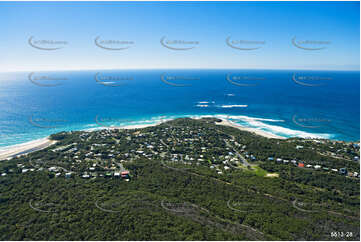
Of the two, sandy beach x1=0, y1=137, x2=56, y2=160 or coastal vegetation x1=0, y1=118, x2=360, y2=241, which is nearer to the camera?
coastal vegetation x1=0, y1=118, x2=360, y2=241

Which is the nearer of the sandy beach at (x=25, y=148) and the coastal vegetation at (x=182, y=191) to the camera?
the coastal vegetation at (x=182, y=191)

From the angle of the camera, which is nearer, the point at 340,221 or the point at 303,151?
the point at 340,221

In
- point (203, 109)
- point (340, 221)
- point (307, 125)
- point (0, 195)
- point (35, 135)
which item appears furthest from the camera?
point (203, 109)

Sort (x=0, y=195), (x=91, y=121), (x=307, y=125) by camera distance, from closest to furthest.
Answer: (x=0, y=195)
(x=307, y=125)
(x=91, y=121)

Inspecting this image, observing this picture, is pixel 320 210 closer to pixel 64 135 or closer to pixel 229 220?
pixel 229 220

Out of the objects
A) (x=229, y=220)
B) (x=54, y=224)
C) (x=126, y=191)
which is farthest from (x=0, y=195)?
(x=229, y=220)

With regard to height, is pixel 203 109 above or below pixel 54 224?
above

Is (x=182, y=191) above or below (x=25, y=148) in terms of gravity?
below
